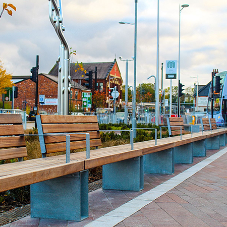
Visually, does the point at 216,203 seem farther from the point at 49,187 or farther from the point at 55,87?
the point at 55,87

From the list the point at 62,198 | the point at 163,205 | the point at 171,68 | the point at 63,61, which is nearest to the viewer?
the point at 62,198

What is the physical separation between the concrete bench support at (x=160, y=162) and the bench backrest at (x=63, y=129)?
2.04 meters

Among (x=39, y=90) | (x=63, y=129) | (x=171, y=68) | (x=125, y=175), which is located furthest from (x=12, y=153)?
(x=39, y=90)

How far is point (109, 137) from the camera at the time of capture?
492 inches

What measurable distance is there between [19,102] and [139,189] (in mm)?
65411

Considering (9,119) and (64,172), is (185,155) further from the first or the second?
(64,172)

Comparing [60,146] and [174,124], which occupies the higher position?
[174,124]

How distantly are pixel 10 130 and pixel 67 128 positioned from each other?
1196 mm

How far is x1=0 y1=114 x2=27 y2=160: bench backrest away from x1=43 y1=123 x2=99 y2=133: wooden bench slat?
389mm

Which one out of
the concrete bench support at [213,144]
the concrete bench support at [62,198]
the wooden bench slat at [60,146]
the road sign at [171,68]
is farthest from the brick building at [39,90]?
the concrete bench support at [62,198]

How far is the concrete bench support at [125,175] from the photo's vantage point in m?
6.32

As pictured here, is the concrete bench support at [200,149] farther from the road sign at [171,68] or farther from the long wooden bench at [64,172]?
the road sign at [171,68]

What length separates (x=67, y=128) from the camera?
5828 millimetres

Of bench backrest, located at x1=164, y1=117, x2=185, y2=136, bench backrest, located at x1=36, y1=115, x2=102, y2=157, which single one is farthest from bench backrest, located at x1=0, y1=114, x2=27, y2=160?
bench backrest, located at x1=164, y1=117, x2=185, y2=136
